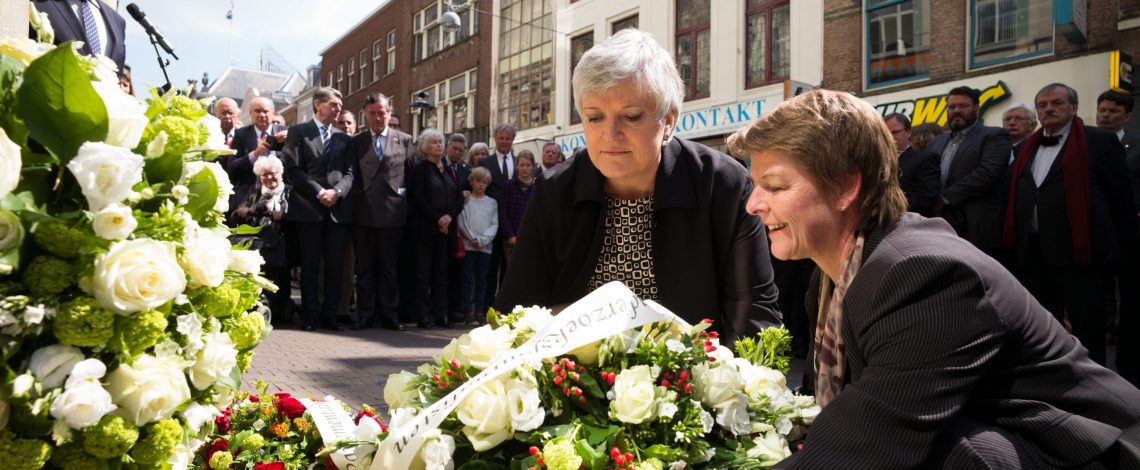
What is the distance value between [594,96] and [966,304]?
1.28m

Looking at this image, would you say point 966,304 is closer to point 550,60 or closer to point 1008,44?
point 1008,44

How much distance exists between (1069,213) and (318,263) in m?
6.19

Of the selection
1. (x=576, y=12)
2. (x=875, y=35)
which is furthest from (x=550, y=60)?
(x=875, y=35)

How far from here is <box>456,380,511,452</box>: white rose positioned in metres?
1.29

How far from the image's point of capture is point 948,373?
1352mm

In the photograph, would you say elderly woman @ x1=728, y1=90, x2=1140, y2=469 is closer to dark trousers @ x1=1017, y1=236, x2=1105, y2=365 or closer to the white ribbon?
the white ribbon

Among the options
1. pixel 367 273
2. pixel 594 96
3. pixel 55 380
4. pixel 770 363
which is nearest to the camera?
pixel 55 380

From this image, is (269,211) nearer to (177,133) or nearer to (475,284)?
(475,284)

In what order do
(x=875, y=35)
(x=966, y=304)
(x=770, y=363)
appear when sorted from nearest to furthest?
(x=966, y=304) → (x=770, y=363) → (x=875, y=35)

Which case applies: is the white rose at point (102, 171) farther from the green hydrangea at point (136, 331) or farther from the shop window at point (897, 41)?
the shop window at point (897, 41)

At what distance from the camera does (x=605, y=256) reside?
265cm

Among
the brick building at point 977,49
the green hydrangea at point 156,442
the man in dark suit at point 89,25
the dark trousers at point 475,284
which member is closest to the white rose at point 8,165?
the green hydrangea at point 156,442

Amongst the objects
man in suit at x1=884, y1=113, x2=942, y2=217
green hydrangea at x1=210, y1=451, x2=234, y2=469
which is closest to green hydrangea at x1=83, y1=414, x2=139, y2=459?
green hydrangea at x1=210, y1=451, x2=234, y2=469

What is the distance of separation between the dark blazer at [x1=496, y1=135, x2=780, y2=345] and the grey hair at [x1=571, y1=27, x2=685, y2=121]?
0.82 feet
